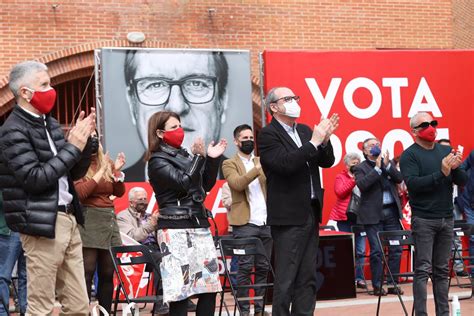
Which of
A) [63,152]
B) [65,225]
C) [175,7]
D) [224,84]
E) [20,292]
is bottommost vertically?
[20,292]

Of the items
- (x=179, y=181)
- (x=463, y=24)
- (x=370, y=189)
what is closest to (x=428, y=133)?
(x=179, y=181)

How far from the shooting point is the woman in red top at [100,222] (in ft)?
31.1

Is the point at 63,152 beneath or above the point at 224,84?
beneath

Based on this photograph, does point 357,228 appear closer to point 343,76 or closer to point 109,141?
point 343,76

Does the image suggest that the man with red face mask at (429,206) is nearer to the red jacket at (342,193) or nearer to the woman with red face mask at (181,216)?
the woman with red face mask at (181,216)

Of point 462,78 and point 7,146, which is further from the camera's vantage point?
point 462,78

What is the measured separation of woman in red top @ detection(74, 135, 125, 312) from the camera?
31.1ft

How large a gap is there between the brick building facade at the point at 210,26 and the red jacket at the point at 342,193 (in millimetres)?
4241

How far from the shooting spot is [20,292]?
11227mm

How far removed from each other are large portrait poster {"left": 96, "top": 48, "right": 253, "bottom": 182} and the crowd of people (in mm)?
1829

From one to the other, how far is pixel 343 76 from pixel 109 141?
145 inches

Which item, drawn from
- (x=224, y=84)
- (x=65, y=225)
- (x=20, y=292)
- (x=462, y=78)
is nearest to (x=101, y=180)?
(x=20, y=292)

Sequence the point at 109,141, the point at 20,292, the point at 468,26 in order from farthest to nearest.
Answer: the point at 468,26, the point at 109,141, the point at 20,292

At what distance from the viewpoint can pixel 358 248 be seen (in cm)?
1416
